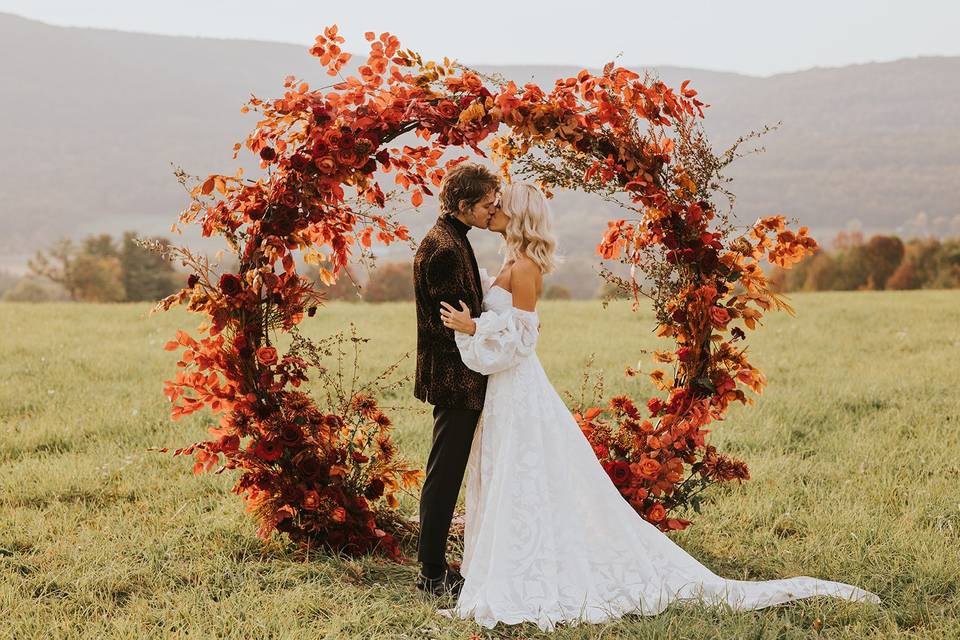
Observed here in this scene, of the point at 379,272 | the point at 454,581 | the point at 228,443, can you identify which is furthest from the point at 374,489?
Answer: the point at 379,272

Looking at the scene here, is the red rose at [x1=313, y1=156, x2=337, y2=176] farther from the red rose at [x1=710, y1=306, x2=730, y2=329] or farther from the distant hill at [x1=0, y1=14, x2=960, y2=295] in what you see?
the distant hill at [x1=0, y1=14, x2=960, y2=295]

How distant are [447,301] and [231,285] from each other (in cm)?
124

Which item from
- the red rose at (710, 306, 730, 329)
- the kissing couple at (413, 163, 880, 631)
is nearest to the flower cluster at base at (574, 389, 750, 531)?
the kissing couple at (413, 163, 880, 631)

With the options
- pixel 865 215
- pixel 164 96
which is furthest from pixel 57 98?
pixel 865 215

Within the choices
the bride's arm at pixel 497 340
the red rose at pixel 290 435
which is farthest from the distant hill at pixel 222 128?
the bride's arm at pixel 497 340

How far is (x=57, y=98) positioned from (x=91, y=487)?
263 ft

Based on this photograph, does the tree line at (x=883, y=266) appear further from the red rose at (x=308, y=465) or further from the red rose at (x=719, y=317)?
the red rose at (x=308, y=465)

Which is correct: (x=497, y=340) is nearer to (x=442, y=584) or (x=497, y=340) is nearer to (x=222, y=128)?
(x=442, y=584)

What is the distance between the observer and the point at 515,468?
12.6ft

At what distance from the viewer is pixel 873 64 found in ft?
278

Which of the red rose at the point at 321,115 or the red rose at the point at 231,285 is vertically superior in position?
the red rose at the point at 321,115

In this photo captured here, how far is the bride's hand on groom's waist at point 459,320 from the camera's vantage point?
3699mm

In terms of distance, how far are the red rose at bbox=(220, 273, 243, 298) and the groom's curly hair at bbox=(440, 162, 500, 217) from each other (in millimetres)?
1241

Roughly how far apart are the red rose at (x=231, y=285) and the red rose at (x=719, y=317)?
8.59 feet
